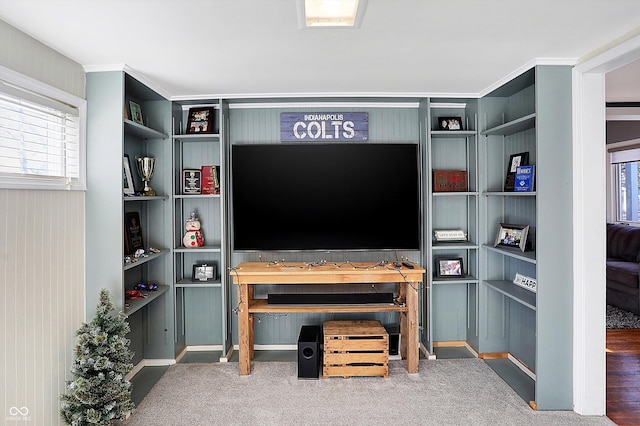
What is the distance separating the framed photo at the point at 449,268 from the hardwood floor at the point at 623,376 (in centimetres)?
140

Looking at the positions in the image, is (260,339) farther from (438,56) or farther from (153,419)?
(438,56)

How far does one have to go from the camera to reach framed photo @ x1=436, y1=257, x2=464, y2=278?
11.6 feet

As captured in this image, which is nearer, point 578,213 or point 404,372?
point 578,213

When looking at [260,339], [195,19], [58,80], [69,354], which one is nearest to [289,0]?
[195,19]

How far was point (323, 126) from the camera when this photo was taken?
3.60 m

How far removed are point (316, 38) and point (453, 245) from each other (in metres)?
2.22

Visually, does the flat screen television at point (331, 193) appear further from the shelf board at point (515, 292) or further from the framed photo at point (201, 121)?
the shelf board at point (515, 292)

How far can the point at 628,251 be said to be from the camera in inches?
194

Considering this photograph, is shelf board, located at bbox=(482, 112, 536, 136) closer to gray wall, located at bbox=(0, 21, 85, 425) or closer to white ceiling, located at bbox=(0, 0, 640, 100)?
white ceiling, located at bbox=(0, 0, 640, 100)

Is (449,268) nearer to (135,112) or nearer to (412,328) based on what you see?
(412,328)

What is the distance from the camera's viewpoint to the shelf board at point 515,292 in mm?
2768

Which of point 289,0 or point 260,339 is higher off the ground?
point 289,0

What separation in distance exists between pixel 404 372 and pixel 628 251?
12.8 feet

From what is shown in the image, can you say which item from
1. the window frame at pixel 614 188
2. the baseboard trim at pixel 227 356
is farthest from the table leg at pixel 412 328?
the window frame at pixel 614 188
